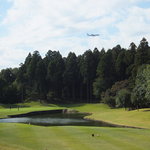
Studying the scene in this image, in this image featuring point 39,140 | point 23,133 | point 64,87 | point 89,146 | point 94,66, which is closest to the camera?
point 89,146

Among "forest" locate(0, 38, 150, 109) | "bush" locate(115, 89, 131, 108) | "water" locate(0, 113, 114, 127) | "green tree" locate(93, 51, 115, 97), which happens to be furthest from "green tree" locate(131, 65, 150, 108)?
"green tree" locate(93, 51, 115, 97)

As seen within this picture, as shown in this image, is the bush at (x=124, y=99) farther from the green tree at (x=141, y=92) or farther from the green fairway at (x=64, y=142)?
the green fairway at (x=64, y=142)

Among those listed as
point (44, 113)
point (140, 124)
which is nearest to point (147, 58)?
point (44, 113)

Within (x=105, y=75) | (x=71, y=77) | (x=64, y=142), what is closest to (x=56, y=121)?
(x=64, y=142)

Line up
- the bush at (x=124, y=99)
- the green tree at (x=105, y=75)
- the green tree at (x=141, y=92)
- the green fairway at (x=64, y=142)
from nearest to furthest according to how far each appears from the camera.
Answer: the green fairway at (x=64, y=142)
the green tree at (x=141, y=92)
the bush at (x=124, y=99)
the green tree at (x=105, y=75)

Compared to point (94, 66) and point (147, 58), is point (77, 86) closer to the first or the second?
point (94, 66)

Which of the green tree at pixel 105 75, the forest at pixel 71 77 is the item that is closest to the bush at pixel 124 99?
the forest at pixel 71 77

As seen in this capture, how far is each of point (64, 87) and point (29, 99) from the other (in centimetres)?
1494

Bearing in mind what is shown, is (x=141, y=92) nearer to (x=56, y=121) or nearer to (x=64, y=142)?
(x=56, y=121)

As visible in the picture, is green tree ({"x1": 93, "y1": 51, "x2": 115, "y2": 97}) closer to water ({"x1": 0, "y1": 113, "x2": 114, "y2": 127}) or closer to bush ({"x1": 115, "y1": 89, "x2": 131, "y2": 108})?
bush ({"x1": 115, "y1": 89, "x2": 131, "y2": 108})

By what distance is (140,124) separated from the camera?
47031 millimetres

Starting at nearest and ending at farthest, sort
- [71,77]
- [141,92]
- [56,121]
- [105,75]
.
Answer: [56,121]
[141,92]
[105,75]
[71,77]

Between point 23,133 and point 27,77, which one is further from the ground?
point 27,77

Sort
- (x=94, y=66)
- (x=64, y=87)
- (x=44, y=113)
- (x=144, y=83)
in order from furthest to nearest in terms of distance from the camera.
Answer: (x=64, y=87) < (x=94, y=66) < (x=44, y=113) < (x=144, y=83)
